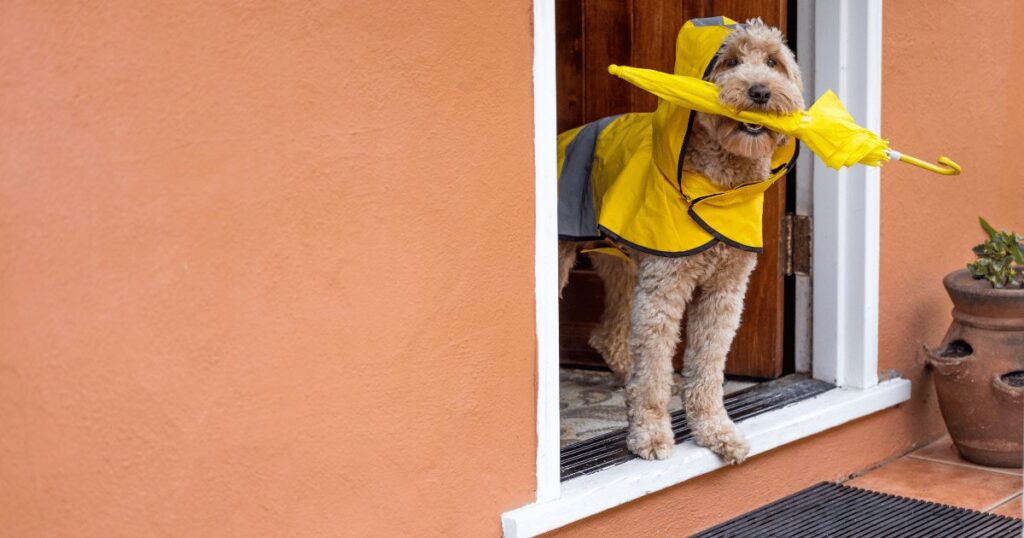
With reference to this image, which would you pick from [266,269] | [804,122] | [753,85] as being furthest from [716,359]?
[266,269]

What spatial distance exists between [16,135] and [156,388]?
0.52 meters

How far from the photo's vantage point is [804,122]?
9.77 feet

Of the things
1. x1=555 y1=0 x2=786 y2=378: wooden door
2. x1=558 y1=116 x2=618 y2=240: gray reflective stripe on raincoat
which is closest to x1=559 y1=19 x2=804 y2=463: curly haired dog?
x1=558 y1=116 x2=618 y2=240: gray reflective stripe on raincoat

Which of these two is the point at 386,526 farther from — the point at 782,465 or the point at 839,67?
the point at 839,67

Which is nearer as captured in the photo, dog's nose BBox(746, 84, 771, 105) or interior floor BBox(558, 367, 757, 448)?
dog's nose BBox(746, 84, 771, 105)

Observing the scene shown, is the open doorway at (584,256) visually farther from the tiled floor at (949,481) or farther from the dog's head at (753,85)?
the dog's head at (753,85)

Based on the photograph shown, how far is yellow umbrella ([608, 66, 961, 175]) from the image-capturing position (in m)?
2.90

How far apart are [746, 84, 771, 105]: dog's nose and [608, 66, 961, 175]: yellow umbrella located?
36mm

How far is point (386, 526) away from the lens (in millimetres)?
2416

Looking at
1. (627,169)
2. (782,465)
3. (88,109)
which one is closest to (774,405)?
(782,465)

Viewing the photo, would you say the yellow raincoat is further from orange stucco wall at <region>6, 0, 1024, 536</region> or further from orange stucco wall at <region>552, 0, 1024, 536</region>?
orange stucco wall at <region>552, 0, 1024, 536</region>

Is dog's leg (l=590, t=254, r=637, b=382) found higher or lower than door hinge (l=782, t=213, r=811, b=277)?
lower

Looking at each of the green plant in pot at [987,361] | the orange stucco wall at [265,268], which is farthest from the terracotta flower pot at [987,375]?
the orange stucco wall at [265,268]

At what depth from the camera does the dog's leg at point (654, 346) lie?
3.17 m
